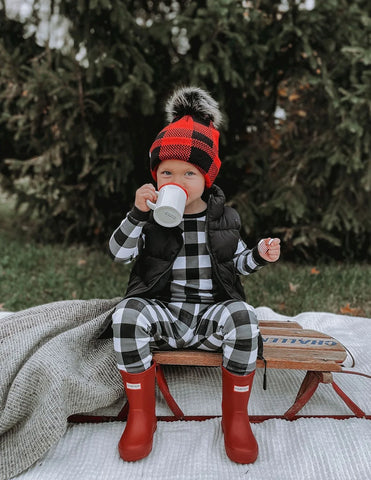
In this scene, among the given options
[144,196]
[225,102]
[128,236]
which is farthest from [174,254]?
[225,102]

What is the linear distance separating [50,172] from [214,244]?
3.15 metres

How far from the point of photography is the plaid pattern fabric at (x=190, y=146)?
6.21ft

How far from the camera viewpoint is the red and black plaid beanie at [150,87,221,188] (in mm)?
1897

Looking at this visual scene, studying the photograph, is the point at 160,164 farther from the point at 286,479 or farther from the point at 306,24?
the point at 306,24

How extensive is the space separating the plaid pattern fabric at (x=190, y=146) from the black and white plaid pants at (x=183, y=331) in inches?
24.0

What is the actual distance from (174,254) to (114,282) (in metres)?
2.08

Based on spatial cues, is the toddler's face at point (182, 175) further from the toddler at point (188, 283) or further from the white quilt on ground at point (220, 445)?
the white quilt on ground at point (220, 445)

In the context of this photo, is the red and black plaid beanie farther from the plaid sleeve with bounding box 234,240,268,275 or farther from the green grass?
the green grass

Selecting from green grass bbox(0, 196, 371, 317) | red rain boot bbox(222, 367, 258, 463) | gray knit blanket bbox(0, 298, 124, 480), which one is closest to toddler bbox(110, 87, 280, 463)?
red rain boot bbox(222, 367, 258, 463)

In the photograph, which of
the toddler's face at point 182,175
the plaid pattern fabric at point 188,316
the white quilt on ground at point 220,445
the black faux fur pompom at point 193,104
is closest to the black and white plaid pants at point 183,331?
the plaid pattern fabric at point 188,316

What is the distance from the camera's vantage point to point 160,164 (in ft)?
6.43

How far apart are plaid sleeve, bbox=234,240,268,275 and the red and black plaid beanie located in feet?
1.20

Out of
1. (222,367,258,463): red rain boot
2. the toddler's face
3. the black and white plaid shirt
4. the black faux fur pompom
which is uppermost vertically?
the black faux fur pompom

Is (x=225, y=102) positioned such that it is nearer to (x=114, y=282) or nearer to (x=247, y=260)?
(x=114, y=282)
